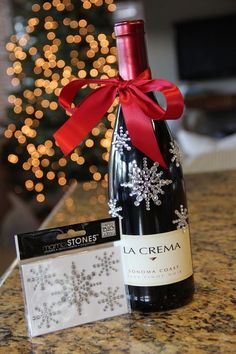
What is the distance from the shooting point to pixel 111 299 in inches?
32.2

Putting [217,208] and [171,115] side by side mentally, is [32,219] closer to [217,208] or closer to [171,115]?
A: [217,208]

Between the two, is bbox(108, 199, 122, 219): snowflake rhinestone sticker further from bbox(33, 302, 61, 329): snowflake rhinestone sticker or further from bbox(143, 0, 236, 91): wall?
bbox(143, 0, 236, 91): wall

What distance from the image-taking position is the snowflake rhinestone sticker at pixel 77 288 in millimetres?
790

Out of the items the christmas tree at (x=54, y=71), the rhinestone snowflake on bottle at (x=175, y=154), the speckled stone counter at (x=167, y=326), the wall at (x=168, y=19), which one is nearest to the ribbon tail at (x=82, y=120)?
the rhinestone snowflake on bottle at (x=175, y=154)

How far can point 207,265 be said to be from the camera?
1020 millimetres

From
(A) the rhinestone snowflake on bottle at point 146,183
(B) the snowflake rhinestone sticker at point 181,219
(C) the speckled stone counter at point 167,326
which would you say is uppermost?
(A) the rhinestone snowflake on bottle at point 146,183

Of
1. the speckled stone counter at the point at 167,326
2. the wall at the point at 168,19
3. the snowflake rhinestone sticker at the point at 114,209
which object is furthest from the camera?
the wall at the point at 168,19

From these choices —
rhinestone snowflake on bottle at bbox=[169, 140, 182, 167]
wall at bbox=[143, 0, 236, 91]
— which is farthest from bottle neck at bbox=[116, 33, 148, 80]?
wall at bbox=[143, 0, 236, 91]

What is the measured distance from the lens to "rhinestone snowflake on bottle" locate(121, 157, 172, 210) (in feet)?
2.69

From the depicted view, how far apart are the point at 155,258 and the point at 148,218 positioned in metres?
0.05

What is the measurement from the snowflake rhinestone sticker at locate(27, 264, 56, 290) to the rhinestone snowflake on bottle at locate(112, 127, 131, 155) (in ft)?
0.63

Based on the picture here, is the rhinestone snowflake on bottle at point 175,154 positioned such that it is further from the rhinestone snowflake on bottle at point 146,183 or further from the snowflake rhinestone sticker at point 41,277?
the snowflake rhinestone sticker at point 41,277

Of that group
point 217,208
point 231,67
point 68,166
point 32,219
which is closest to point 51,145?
point 68,166

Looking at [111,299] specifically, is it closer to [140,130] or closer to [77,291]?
[77,291]
